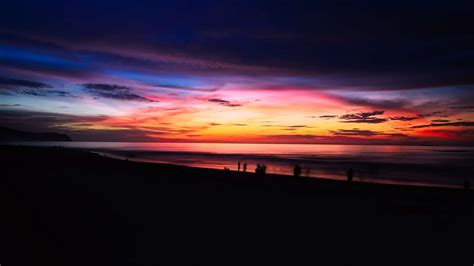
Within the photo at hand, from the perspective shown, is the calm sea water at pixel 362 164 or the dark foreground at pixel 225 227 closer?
the dark foreground at pixel 225 227

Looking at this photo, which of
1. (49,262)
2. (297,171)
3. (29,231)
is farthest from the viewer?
(297,171)

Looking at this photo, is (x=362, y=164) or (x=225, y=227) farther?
(x=362, y=164)

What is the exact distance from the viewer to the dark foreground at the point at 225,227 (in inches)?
272

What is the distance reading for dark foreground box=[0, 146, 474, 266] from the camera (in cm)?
691

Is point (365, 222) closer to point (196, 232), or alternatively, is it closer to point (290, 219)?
point (290, 219)

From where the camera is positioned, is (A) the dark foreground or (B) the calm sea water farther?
(B) the calm sea water

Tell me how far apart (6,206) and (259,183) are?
11888 mm

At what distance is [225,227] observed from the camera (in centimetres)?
918

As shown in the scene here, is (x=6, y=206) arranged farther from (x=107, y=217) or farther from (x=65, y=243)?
(x=65, y=243)

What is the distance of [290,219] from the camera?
10297mm

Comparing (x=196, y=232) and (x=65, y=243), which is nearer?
(x=65, y=243)

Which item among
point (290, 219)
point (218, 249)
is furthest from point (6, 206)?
point (290, 219)

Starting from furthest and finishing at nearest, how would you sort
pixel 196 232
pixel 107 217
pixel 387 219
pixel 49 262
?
pixel 387 219 < pixel 107 217 < pixel 196 232 < pixel 49 262

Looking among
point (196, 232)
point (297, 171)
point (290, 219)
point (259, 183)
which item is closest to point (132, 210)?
point (196, 232)
